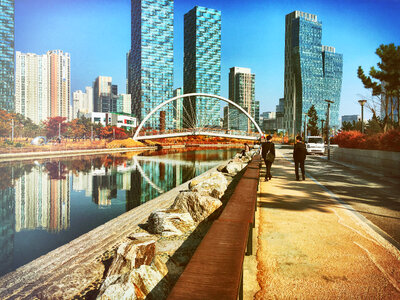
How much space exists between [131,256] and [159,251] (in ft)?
2.51

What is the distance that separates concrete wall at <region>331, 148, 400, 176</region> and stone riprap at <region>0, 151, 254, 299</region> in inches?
512

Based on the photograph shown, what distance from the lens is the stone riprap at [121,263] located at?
3.57 m

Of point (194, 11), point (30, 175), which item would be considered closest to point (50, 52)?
point (194, 11)

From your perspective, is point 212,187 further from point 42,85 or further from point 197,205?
point 42,85

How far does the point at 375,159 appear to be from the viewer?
1767 centimetres

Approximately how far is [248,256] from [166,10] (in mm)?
203369

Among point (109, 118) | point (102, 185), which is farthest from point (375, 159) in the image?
point (109, 118)

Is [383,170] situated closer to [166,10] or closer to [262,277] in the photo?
[262,277]

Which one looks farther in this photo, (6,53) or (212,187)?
(6,53)

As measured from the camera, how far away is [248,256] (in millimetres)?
4176

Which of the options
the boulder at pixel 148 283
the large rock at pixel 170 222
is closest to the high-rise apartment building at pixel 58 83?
the large rock at pixel 170 222

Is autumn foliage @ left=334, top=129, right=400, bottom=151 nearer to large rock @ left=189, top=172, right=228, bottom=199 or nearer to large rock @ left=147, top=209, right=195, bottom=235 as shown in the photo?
large rock @ left=189, top=172, right=228, bottom=199

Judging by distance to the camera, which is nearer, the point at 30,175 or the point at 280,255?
the point at 280,255

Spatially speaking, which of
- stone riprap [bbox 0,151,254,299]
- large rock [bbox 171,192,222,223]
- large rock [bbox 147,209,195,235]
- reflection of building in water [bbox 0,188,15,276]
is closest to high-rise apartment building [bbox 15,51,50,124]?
reflection of building in water [bbox 0,188,15,276]
